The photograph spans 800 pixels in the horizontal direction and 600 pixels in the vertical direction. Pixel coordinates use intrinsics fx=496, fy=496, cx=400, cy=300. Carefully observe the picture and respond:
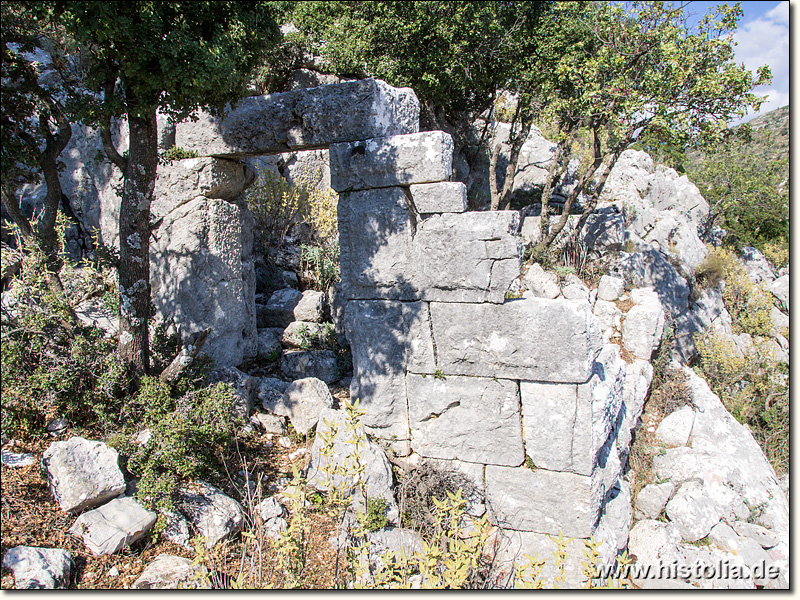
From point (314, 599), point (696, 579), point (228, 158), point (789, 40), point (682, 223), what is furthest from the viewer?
point (682, 223)

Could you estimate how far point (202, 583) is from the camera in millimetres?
2916

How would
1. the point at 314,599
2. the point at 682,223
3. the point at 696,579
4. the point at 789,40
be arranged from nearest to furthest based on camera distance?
the point at 314,599
the point at 789,40
the point at 696,579
the point at 682,223

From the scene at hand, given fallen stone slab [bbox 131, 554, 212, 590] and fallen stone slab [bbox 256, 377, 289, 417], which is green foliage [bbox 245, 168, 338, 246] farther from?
fallen stone slab [bbox 131, 554, 212, 590]

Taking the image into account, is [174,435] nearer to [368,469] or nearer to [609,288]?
[368,469]

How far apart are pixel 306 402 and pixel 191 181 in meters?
2.60

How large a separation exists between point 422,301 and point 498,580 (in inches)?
91.5

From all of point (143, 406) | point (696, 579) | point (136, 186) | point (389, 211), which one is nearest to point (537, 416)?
point (389, 211)

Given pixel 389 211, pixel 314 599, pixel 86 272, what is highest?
pixel 389 211

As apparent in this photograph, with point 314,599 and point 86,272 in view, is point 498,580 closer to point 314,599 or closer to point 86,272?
point 314,599

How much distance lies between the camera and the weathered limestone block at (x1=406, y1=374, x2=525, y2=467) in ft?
13.9

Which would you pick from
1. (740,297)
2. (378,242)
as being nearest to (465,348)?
(378,242)

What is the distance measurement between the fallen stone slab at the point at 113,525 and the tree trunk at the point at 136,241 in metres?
1.29

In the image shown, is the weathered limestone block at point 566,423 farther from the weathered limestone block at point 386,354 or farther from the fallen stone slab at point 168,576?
the fallen stone slab at point 168,576

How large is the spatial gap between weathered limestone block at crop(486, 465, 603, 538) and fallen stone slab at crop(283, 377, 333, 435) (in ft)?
5.70
